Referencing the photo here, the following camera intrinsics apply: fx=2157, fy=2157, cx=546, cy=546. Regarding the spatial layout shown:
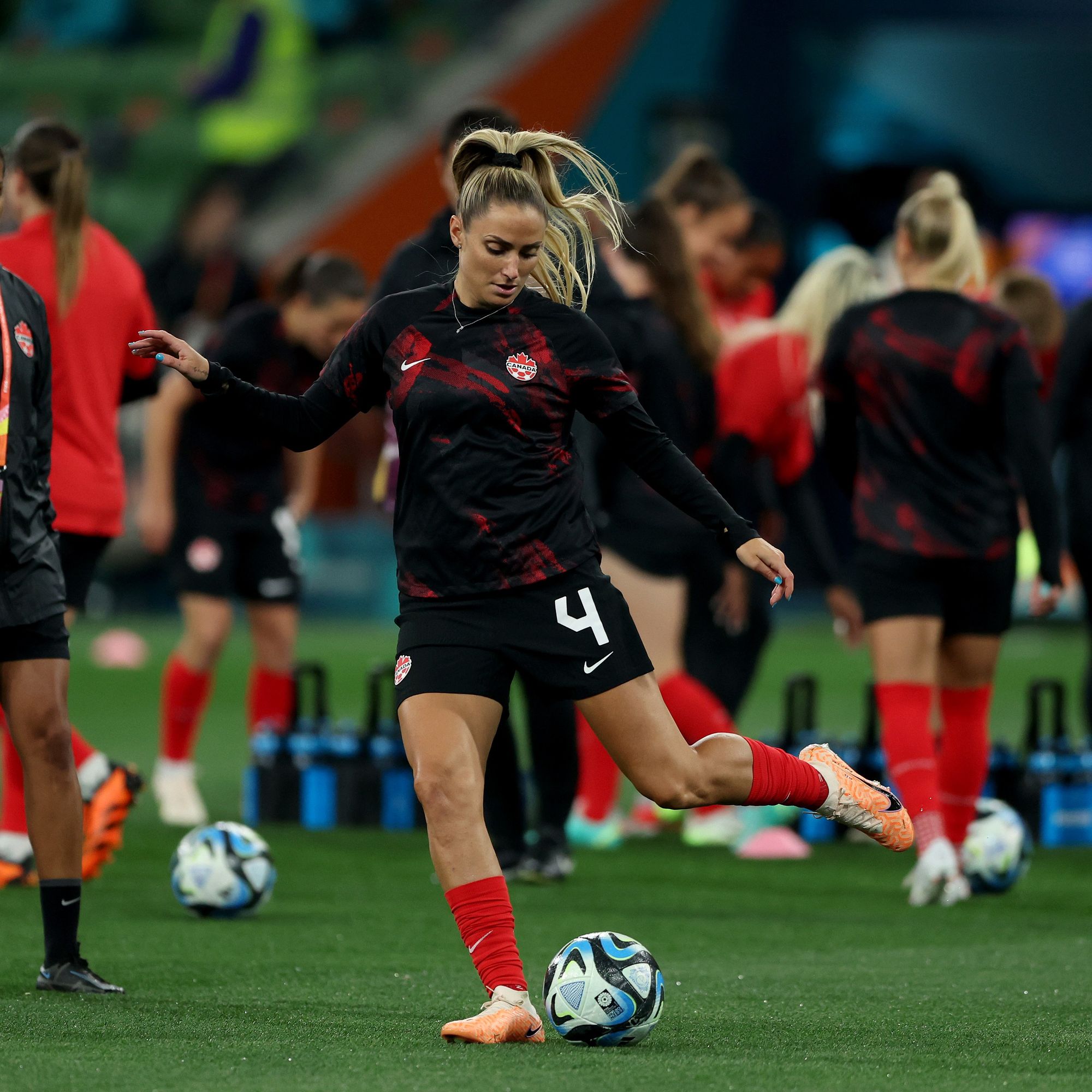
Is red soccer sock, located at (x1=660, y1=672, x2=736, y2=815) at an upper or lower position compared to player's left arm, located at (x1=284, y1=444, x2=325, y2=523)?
lower

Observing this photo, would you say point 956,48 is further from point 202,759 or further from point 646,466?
point 646,466

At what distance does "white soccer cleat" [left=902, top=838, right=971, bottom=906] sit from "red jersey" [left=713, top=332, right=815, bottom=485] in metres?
2.26

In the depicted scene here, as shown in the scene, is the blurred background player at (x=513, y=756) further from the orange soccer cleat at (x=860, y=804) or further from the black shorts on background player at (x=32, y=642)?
the black shorts on background player at (x=32, y=642)

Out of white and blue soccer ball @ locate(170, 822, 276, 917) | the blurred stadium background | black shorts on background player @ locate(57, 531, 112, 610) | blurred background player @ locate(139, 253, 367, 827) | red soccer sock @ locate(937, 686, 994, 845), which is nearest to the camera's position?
white and blue soccer ball @ locate(170, 822, 276, 917)

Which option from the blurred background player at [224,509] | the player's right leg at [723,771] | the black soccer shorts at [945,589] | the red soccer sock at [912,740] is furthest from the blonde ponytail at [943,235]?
A: the blurred background player at [224,509]

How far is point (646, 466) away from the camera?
4840 millimetres

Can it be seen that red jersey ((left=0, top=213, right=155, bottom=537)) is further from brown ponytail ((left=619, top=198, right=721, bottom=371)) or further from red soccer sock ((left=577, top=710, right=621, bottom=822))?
red soccer sock ((left=577, top=710, right=621, bottom=822))

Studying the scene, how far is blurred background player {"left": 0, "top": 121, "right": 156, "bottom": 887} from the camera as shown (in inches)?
267

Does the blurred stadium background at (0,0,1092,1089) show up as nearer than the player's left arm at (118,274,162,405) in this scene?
No

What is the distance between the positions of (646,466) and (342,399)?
2.30 feet

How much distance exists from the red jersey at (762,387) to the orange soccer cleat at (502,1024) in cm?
440

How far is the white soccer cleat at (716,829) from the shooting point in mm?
8758

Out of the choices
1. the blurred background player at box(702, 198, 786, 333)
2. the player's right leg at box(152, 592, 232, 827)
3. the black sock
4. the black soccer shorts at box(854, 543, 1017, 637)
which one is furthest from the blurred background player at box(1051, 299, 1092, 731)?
the black sock

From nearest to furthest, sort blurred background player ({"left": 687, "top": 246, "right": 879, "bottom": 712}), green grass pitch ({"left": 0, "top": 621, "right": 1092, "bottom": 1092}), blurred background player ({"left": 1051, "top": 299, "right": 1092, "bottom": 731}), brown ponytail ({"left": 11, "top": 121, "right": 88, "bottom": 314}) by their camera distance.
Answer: green grass pitch ({"left": 0, "top": 621, "right": 1092, "bottom": 1092}) → brown ponytail ({"left": 11, "top": 121, "right": 88, "bottom": 314}) → blurred background player ({"left": 687, "top": 246, "right": 879, "bottom": 712}) → blurred background player ({"left": 1051, "top": 299, "right": 1092, "bottom": 731})
